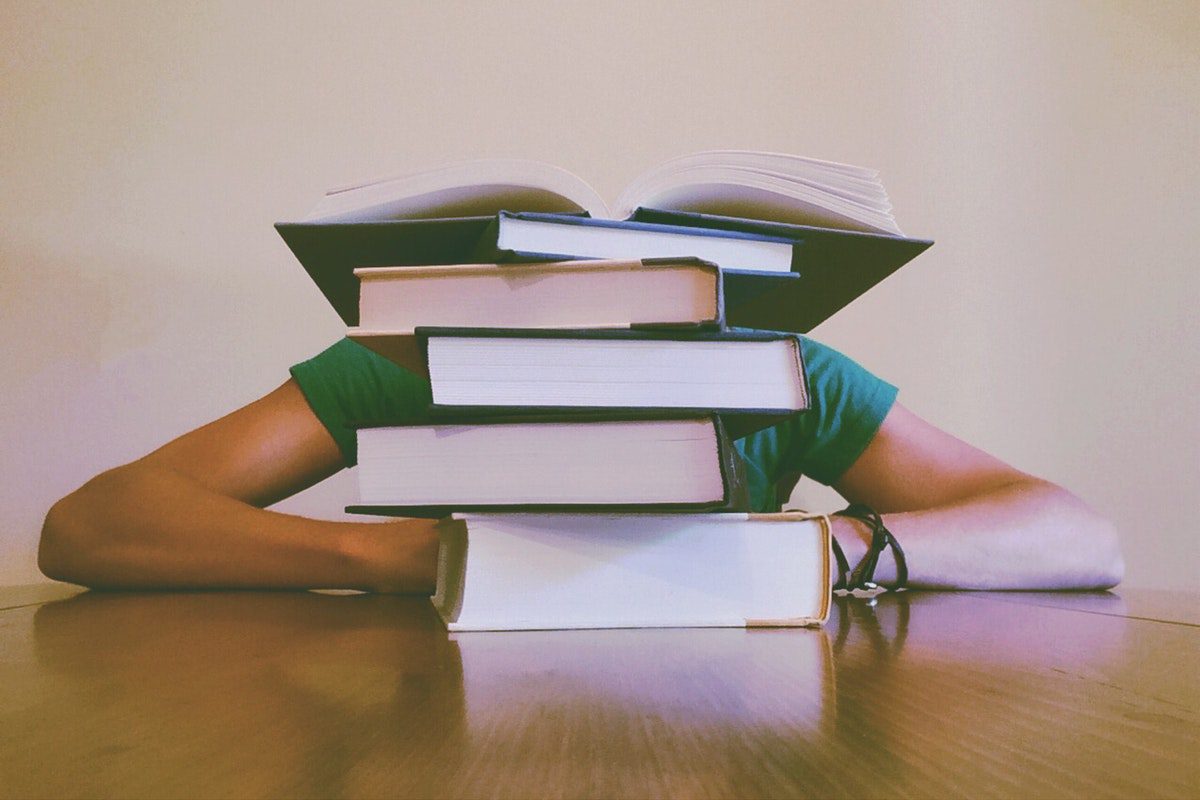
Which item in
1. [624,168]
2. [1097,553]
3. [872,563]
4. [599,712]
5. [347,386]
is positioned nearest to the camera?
[599,712]

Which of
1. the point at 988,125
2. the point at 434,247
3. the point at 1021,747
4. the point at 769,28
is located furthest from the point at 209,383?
→ the point at 988,125

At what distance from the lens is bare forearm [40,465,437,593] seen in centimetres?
69

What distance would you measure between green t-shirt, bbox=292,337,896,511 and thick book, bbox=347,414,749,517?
55cm

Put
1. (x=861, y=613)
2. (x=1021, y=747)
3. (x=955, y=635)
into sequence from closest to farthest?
(x=1021, y=747)
(x=955, y=635)
(x=861, y=613)

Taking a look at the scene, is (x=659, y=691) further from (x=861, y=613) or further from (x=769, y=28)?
(x=769, y=28)

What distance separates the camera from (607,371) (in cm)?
44

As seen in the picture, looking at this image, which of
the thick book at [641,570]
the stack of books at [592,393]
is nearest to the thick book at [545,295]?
the stack of books at [592,393]

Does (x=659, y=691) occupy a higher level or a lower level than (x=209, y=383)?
lower

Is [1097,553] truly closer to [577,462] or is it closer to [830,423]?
[830,423]

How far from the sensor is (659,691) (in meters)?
0.27

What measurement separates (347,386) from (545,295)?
1.94 ft

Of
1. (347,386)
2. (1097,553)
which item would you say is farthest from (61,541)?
(1097,553)

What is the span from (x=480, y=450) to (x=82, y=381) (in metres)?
1.13

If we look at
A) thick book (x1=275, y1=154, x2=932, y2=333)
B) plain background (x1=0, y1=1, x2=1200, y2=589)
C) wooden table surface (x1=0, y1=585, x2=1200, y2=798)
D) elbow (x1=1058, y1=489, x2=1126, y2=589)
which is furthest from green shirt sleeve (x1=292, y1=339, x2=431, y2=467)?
elbow (x1=1058, y1=489, x2=1126, y2=589)
